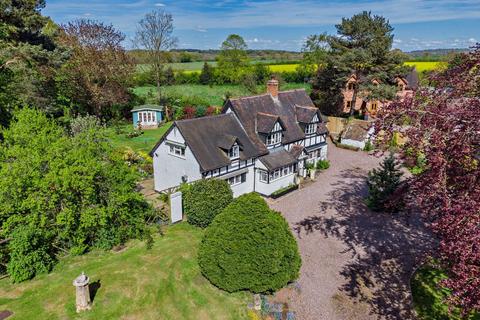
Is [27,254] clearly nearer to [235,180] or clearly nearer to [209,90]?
[235,180]

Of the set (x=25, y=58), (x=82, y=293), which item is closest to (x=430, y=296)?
(x=82, y=293)

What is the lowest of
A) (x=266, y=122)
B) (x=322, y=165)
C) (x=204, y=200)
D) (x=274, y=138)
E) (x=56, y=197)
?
(x=322, y=165)

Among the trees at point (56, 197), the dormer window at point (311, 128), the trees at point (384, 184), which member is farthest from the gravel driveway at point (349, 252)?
the trees at point (56, 197)

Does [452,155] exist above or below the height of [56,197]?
above

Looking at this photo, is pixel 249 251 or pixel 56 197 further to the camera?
pixel 56 197

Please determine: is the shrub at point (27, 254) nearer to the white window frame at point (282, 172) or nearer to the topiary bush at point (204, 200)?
the topiary bush at point (204, 200)

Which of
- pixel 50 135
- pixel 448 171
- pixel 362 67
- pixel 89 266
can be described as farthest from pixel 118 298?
pixel 362 67
